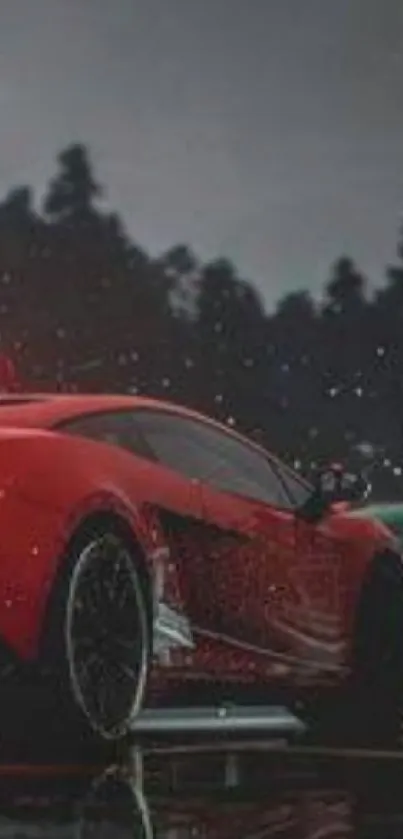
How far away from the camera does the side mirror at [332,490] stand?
7695 millimetres

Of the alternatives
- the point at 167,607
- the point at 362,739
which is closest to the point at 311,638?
the point at 362,739

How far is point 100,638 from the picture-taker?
6.10 metres

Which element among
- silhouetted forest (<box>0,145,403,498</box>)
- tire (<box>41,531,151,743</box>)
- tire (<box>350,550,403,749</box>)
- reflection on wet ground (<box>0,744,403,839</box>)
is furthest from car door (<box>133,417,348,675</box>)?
silhouetted forest (<box>0,145,403,498</box>)

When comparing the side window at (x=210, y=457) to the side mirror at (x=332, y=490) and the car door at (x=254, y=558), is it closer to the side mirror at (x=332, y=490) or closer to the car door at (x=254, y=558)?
the car door at (x=254, y=558)

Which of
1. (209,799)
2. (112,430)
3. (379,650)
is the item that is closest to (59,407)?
(112,430)

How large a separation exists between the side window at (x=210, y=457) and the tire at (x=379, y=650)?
621 mm

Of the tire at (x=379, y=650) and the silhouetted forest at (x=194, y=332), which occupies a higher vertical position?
the silhouetted forest at (x=194, y=332)

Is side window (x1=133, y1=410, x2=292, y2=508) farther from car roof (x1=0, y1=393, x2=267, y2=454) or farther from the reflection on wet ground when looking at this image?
the reflection on wet ground

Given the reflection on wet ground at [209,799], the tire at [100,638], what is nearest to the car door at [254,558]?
the tire at [100,638]

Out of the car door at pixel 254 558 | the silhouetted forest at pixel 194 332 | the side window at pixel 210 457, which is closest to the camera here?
the car door at pixel 254 558

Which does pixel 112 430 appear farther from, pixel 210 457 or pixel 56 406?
pixel 210 457

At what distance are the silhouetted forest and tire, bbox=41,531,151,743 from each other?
15.6 metres

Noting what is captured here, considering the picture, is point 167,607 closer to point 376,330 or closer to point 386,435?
point 386,435

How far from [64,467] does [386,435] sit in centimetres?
1978
